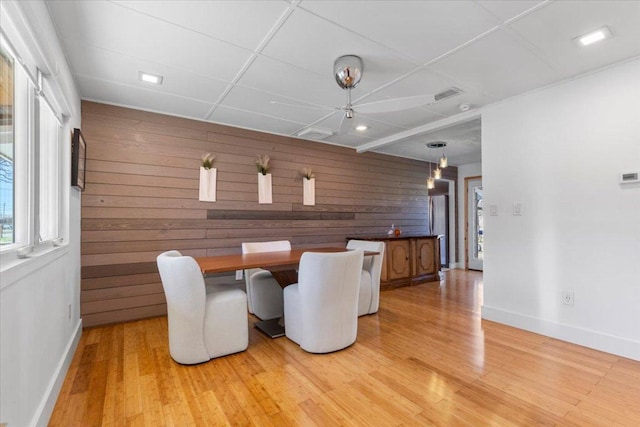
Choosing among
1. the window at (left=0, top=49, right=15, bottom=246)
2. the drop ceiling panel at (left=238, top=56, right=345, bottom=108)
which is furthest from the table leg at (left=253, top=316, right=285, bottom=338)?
the drop ceiling panel at (left=238, top=56, right=345, bottom=108)

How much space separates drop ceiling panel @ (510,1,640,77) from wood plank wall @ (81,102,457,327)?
10.8 feet

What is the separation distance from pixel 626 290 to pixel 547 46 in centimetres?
215

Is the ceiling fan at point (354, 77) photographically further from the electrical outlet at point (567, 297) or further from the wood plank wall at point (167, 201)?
the electrical outlet at point (567, 297)

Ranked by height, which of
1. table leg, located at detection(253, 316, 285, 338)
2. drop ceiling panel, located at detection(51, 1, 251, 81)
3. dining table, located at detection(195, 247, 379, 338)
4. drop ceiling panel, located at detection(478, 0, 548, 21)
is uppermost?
drop ceiling panel, located at detection(51, 1, 251, 81)

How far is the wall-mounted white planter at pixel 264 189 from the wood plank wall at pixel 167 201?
0.29ft

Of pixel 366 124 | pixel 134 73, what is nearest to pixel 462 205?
pixel 366 124

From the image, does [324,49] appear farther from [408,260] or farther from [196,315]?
[408,260]

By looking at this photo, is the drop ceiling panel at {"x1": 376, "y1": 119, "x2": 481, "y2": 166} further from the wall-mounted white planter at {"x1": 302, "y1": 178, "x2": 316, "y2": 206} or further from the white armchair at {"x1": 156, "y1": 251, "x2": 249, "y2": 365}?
the white armchair at {"x1": 156, "y1": 251, "x2": 249, "y2": 365}

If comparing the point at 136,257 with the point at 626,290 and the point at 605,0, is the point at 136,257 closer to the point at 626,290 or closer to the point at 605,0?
the point at 605,0

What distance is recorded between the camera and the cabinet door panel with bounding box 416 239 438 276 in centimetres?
547

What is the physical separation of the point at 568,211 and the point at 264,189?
3.58 m

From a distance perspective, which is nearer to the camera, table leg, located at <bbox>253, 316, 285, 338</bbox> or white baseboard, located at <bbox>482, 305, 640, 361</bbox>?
white baseboard, located at <bbox>482, 305, 640, 361</bbox>

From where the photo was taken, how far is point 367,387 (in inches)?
82.0

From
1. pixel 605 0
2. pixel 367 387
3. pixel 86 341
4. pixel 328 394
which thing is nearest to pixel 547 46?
pixel 605 0
